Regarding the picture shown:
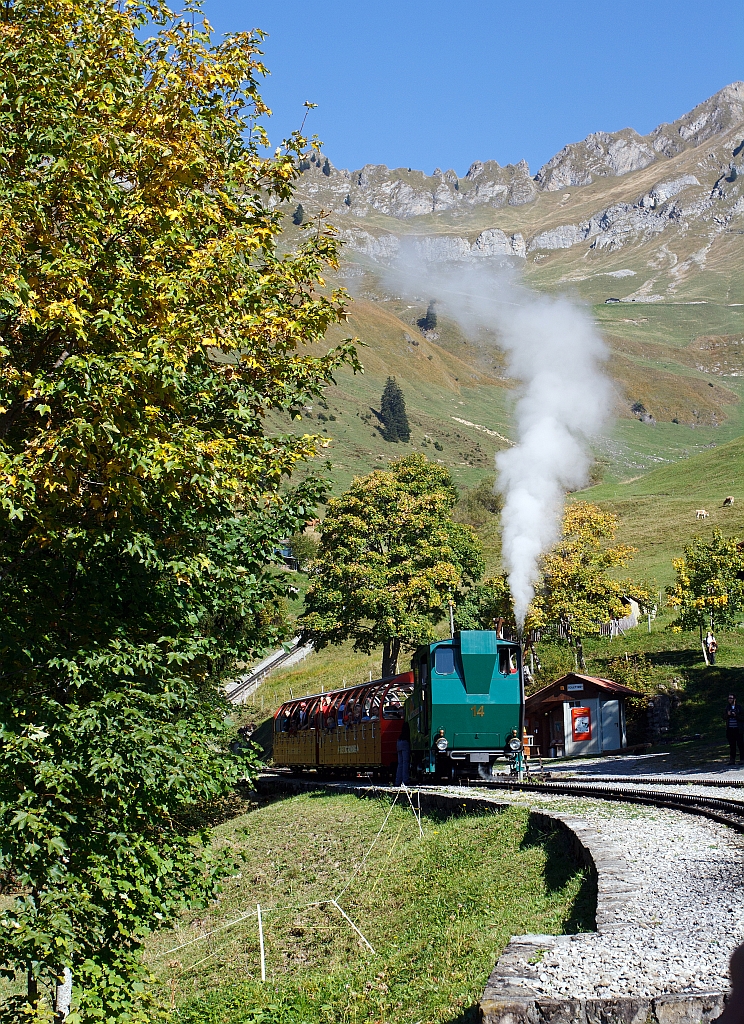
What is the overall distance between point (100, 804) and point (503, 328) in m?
34.6

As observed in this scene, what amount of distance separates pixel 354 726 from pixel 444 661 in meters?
7.38

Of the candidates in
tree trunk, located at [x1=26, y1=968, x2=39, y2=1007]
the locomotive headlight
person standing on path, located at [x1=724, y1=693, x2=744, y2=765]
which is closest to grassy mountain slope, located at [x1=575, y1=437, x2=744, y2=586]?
person standing on path, located at [x1=724, y1=693, x2=744, y2=765]

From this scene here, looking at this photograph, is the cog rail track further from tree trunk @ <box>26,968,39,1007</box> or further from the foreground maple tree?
tree trunk @ <box>26,968,39,1007</box>

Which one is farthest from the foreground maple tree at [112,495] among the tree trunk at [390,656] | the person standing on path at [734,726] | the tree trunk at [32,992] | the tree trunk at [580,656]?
the tree trunk at [580,656]

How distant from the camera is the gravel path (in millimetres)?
6547

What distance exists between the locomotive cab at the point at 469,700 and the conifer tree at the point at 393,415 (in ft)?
474

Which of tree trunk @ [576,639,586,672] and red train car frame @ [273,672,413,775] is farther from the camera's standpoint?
tree trunk @ [576,639,586,672]

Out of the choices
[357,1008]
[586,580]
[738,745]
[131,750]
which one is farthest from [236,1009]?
[586,580]

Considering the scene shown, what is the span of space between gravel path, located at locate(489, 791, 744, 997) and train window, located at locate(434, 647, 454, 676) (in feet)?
34.3

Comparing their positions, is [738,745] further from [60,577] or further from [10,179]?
[10,179]

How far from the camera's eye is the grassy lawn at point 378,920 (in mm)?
9797

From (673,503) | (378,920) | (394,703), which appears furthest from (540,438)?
(673,503)

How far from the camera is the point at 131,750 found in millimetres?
9188

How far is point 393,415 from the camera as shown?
587ft
